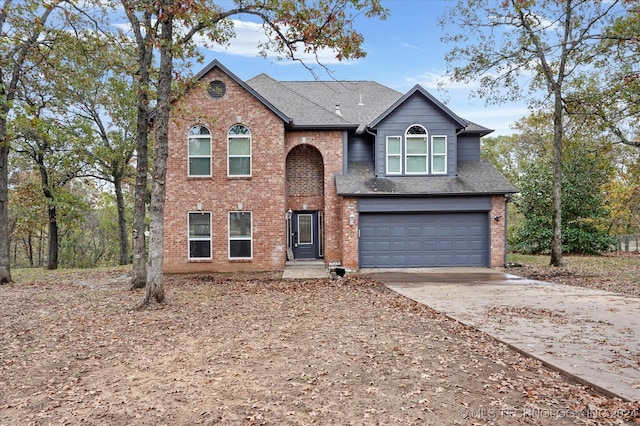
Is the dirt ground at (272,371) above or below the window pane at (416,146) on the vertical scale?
below

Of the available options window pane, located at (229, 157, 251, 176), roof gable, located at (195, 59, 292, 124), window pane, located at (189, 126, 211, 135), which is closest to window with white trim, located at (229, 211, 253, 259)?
window pane, located at (229, 157, 251, 176)

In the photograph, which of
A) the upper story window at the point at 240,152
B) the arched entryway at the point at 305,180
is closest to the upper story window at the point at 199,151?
the upper story window at the point at 240,152

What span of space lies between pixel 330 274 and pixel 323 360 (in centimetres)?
864

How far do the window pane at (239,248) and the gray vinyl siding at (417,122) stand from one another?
20.9ft

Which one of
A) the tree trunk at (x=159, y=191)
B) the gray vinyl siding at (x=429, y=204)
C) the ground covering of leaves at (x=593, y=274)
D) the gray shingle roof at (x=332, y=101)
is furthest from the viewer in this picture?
the gray shingle roof at (x=332, y=101)

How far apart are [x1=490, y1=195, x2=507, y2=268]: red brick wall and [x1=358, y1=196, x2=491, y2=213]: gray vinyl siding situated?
29cm

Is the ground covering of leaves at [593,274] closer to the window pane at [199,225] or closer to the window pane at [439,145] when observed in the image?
the window pane at [439,145]

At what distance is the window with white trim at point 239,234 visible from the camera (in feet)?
52.1

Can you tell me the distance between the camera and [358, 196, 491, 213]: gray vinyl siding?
15.8 m

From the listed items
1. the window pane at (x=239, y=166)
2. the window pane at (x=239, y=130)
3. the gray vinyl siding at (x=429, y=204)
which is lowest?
the gray vinyl siding at (x=429, y=204)

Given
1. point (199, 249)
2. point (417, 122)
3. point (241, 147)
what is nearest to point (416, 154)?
point (417, 122)

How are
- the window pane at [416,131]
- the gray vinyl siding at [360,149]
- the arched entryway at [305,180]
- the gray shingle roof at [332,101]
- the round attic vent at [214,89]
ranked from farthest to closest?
the gray vinyl siding at [360,149]
the arched entryway at [305,180]
the window pane at [416,131]
the gray shingle roof at [332,101]
the round attic vent at [214,89]

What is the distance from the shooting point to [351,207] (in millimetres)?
15742

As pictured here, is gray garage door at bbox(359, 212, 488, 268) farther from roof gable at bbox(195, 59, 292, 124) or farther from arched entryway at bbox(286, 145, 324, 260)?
roof gable at bbox(195, 59, 292, 124)
